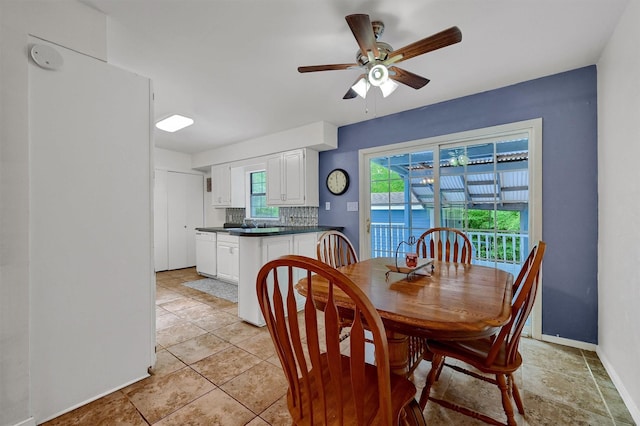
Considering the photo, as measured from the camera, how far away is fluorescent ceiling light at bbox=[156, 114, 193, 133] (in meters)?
3.39

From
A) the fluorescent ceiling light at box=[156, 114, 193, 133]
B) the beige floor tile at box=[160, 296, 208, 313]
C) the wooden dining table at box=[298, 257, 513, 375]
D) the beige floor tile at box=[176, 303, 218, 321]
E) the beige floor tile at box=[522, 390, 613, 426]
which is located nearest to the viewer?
the wooden dining table at box=[298, 257, 513, 375]

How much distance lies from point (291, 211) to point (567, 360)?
3.56 metres

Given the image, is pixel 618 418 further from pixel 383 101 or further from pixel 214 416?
pixel 383 101

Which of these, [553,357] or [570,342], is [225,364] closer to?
[553,357]

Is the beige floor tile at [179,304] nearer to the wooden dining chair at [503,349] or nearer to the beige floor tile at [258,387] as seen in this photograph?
the beige floor tile at [258,387]

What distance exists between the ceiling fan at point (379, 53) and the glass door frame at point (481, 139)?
1233 mm

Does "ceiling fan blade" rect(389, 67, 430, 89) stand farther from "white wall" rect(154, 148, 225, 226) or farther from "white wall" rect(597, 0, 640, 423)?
"white wall" rect(154, 148, 225, 226)

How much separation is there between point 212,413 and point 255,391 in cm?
28

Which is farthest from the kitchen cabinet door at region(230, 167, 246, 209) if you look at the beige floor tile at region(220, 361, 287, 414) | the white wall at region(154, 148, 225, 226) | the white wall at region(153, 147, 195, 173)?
the beige floor tile at region(220, 361, 287, 414)

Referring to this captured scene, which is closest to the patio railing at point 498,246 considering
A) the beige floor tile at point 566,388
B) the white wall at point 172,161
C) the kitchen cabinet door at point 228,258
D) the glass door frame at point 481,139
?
the glass door frame at point 481,139

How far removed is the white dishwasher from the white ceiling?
228 centimetres

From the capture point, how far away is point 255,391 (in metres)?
1.75

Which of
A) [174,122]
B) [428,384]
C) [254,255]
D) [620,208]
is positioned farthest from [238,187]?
[620,208]

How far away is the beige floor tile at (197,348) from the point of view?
2.18m
